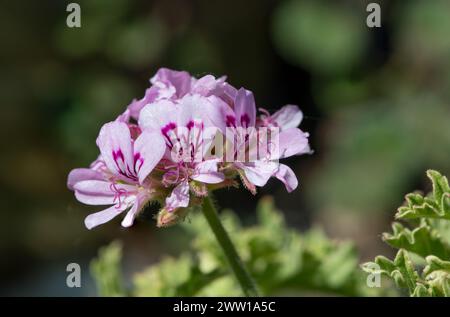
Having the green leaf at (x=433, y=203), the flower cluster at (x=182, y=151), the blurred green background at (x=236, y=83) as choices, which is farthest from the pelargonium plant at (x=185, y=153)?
the blurred green background at (x=236, y=83)

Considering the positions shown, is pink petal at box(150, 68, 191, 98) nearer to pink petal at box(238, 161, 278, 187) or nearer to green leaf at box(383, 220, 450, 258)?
pink petal at box(238, 161, 278, 187)

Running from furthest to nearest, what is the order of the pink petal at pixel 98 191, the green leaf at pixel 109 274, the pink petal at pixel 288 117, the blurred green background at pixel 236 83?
the blurred green background at pixel 236 83
the green leaf at pixel 109 274
the pink petal at pixel 288 117
the pink petal at pixel 98 191

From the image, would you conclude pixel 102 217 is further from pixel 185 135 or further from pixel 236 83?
pixel 236 83

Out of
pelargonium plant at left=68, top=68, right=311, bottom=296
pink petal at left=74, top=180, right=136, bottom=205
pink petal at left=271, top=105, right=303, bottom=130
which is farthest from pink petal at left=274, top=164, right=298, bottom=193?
pink petal at left=74, top=180, right=136, bottom=205

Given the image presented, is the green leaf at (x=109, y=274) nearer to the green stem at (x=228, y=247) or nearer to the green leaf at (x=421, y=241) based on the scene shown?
the green stem at (x=228, y=247)

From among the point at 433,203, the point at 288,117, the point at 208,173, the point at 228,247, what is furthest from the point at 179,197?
the point at 433,203
